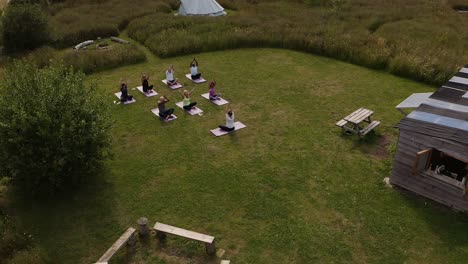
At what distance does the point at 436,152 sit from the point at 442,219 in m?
2.21

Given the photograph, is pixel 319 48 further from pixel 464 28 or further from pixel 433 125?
pixel 433 125

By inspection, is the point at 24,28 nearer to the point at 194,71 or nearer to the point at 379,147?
the point at 194,71

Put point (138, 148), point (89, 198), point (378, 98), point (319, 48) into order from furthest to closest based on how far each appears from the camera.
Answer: point (319, 48), point (378, 98), point (138, 148), point (89, 198)

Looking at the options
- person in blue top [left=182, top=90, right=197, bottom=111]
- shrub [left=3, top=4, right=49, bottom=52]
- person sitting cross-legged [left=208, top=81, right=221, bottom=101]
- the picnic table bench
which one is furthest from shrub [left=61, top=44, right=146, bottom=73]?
the picnic table bench

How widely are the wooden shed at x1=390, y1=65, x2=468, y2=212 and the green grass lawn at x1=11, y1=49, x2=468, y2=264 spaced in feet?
1.60

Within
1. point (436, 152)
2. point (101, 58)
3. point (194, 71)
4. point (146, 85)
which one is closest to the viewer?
point (436, 152)

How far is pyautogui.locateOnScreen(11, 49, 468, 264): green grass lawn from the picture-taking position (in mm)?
11922

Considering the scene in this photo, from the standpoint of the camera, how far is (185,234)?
1183 centimetres

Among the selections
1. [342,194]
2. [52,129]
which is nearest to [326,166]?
[342,194]

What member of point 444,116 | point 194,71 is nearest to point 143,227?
point 444,116

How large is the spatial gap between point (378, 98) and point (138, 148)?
12481 millimetres

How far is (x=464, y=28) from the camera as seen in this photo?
96.5ft

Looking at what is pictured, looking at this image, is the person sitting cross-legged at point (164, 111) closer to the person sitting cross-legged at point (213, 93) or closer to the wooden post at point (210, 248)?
the person sitting cross-legged at point (213, 93)

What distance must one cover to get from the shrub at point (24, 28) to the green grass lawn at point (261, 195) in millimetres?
12641
